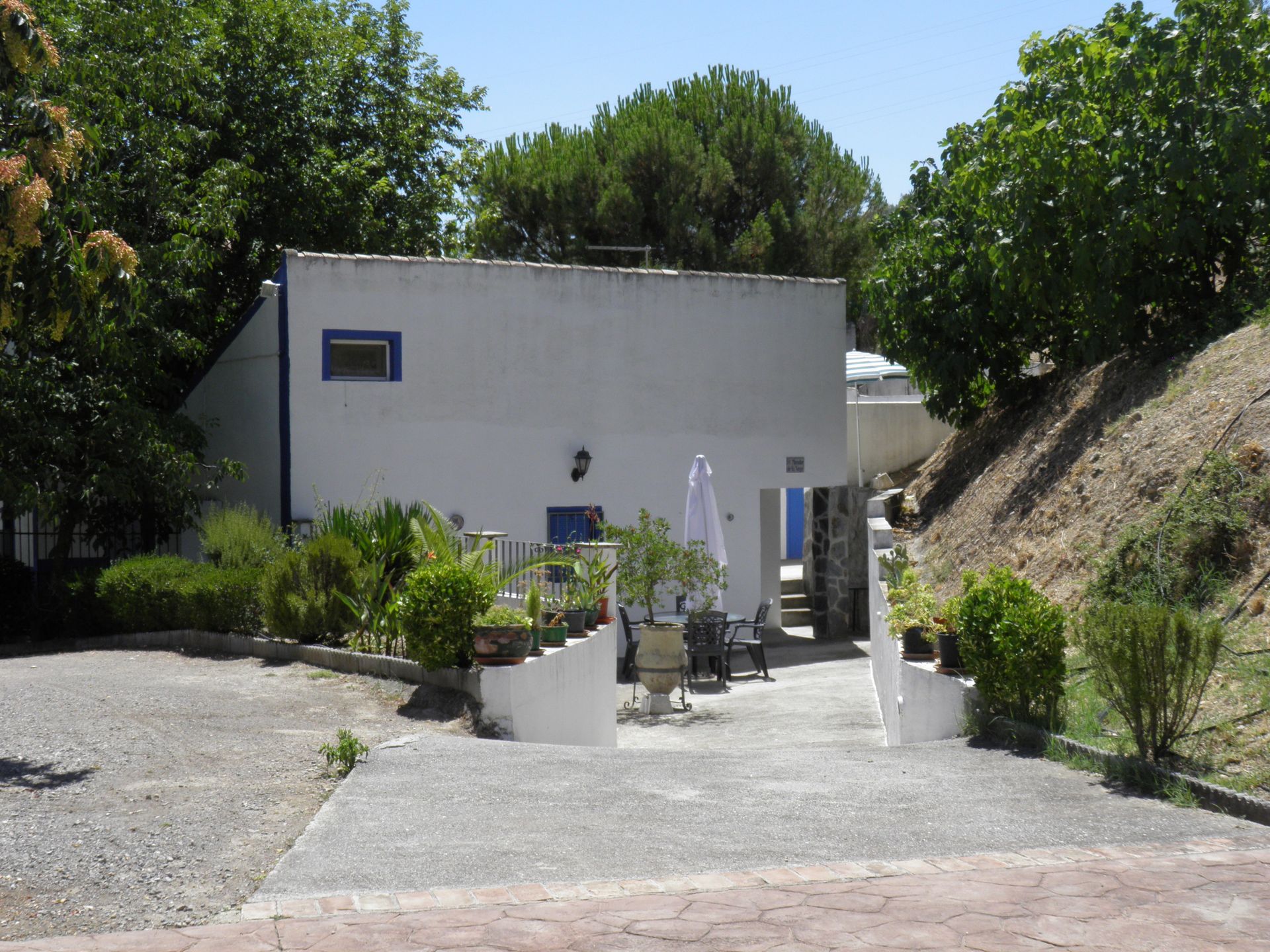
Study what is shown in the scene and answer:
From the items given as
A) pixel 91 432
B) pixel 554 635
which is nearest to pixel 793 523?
pixel 91 432

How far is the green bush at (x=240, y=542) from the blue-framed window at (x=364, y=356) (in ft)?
8.19

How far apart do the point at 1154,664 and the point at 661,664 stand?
7162 millimetres

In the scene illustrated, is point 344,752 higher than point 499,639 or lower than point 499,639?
lower

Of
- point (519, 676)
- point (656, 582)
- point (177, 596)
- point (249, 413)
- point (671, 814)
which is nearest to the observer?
point (671, 814)

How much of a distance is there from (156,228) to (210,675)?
783 centimetres

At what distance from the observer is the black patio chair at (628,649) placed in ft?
49.6

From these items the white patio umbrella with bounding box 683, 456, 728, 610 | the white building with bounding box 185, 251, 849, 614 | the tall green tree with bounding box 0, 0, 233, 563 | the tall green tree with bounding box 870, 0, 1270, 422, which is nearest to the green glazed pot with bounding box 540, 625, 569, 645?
the tall green tree with bounding box 0, 0, 233, 563

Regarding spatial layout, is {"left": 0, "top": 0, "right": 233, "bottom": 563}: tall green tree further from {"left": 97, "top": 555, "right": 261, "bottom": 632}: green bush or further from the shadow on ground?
the shadow on ground

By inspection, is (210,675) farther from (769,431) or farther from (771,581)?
(771,581)

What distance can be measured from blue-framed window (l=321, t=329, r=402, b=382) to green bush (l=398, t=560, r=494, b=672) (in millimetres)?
6374

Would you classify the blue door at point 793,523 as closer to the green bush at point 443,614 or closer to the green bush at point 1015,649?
the green bush at point 443,614

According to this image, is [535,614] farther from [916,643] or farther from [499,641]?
[916,643]

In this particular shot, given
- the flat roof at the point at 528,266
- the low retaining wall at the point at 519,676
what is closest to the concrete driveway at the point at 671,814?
the low retaining wall at the point at 519,676

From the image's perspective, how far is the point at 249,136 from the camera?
752 inches
